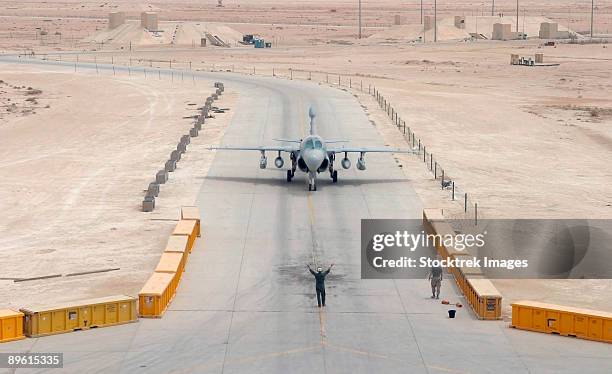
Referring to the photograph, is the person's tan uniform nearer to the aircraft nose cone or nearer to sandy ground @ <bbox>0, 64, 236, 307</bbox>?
sandy ground @ <bbox>0, 64, 236, 307</bbox>

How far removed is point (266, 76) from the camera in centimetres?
14450

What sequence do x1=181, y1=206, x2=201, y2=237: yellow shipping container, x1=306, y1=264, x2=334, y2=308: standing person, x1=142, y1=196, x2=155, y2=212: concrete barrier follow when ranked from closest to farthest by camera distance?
x1=306, y1=264, x2=334, y2=308: standing person
x1=181, y1=206, x2=201, y2=237: yellow shipping container
x1=142, y1=196, x2=155, y2=212: concrete barrier

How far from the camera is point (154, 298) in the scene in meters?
41.0

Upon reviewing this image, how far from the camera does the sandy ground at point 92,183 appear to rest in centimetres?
4909

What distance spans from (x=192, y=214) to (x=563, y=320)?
2173 centimetres

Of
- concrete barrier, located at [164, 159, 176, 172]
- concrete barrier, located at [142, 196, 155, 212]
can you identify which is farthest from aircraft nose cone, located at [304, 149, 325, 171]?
concrete barrier, located at [164, 159, 176, 172]

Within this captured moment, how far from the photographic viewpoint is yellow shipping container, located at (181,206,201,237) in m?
54.9

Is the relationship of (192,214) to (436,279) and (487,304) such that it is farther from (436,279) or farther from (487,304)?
(487,304)

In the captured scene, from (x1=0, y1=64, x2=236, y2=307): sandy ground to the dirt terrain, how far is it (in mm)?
123

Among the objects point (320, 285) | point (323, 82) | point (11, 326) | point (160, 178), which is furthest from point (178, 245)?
point (323, 82)

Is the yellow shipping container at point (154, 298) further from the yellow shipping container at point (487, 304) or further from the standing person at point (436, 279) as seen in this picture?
the yellow shipping container at point (487, 304)

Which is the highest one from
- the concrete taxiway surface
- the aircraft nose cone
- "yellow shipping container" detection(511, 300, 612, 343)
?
the aircraft nose cone

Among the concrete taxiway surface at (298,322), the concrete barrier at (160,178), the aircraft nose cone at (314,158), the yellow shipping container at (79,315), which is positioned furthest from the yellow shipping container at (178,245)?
the concrete barrier at (160,178)

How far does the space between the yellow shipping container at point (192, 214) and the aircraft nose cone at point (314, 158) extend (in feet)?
27.5
